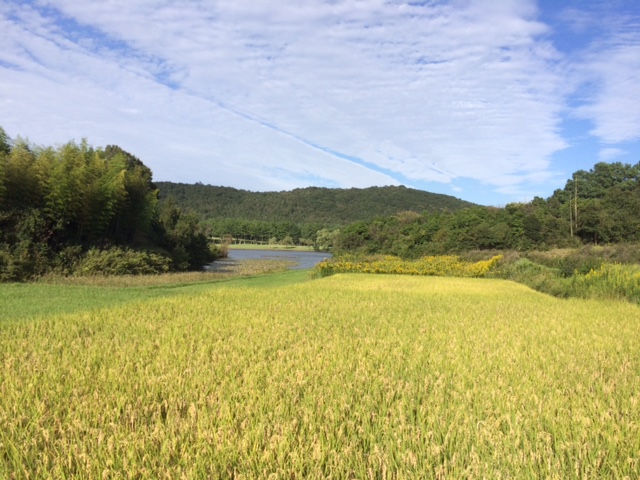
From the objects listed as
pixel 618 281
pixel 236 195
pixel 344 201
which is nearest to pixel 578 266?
pixel 618 281

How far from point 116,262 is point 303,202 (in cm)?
10402

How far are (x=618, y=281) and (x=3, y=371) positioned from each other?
48.4 ft

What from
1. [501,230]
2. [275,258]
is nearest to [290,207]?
[275,258]

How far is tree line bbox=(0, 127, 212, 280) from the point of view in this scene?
19.8 m

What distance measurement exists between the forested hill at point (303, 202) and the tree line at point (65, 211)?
80496mm

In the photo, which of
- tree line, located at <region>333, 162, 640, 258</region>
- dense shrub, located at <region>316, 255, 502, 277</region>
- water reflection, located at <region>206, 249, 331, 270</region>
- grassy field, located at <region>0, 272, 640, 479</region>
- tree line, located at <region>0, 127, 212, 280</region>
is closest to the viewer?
grassy field, located at <region>0, 272, 640, 479</region>

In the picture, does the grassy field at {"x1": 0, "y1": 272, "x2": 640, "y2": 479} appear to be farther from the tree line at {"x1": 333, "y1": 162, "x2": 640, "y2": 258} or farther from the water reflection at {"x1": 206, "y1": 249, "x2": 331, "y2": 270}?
the tree line at {"x1": 333, "y1": 162, "x2": 640, "y2": 258}

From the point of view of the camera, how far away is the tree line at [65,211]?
1984 cm

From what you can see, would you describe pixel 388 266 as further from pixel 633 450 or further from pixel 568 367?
pixel 633 450

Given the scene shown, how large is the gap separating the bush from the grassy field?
57.7 feet

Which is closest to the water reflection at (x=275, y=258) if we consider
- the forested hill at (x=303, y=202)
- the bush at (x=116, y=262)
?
the bush at (x=116, y=262)

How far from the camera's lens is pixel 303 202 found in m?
126

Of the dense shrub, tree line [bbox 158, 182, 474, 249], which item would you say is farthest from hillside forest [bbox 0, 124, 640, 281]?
tree line [bbox 158, 182, 474, 249]

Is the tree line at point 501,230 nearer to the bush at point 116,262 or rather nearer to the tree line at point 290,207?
the bush at point 116,262
